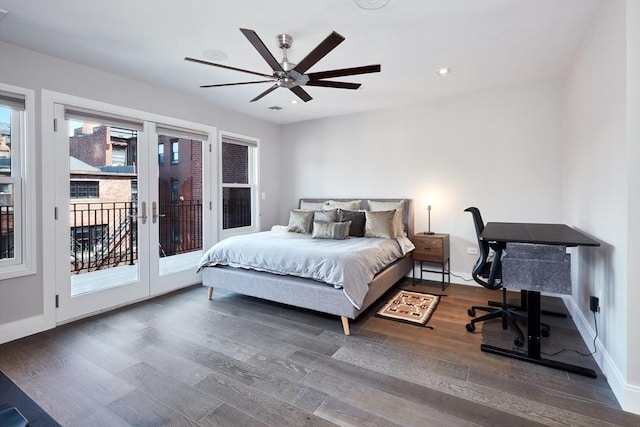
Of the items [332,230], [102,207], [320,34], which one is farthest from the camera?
[332,230]

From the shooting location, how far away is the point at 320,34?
2.53 meters

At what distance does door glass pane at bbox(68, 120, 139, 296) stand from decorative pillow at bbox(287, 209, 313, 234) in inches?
79.8

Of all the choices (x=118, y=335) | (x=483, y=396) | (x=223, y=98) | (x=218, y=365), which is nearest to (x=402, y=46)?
(x=223, y=98)

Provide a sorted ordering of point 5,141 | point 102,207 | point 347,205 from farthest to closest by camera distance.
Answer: point 347,205, point 102,207, point 5,141

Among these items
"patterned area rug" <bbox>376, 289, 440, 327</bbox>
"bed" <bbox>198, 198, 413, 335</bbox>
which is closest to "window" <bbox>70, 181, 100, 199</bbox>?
"bed" <bbox>198, 198, 413, 335</bbox>

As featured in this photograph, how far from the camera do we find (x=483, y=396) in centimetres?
186

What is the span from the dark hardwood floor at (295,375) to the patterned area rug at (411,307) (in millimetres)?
127

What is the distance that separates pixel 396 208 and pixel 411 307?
1.52 meters

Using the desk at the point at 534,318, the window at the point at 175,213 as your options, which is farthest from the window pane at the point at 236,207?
the desk at the point at 534,318

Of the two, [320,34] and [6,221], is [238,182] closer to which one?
[6,221]

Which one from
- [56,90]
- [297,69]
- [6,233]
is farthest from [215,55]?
[6,233]

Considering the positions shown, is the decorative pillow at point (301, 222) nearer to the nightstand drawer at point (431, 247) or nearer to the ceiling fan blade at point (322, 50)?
the nightstand drawer at point (431, 247)

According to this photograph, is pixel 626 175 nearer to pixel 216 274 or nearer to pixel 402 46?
pixel 402 46

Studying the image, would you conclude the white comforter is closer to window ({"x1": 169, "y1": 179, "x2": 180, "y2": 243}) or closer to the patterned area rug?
the patterned area rug
